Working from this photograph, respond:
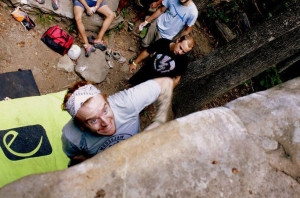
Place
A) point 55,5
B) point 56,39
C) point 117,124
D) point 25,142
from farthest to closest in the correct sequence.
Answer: point 55,5 < point 56,39 < point 25,142 < point 117,124

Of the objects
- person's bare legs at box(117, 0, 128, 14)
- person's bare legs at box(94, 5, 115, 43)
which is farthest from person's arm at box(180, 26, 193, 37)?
person's bare legs at box(117, 0, 128, 14)

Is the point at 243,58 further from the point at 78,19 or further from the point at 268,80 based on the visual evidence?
the point at 78,19

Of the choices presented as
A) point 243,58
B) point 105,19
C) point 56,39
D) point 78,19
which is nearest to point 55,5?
point 78,19

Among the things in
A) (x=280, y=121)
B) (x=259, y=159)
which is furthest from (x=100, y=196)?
(x=280, y=121)

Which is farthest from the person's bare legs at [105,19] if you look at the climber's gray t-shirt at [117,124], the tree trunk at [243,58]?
the climber's gray t-shirt at [117,124]

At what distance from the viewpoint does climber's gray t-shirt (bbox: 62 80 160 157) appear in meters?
2.06

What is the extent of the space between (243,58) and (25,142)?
11.7ft

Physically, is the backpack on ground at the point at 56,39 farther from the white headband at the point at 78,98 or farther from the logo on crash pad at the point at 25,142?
the white headband at the point at 78,98

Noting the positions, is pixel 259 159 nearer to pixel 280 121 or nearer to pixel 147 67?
pixel 280 121

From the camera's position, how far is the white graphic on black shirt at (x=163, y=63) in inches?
128

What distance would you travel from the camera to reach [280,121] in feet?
4.34

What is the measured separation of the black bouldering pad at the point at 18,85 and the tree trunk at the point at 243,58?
9.64ft

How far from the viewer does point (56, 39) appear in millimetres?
4227

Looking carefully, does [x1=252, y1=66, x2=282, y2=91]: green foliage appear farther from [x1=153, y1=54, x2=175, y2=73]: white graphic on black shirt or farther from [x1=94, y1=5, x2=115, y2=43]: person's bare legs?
[x1=94, y1=5, x2=115, y2=43]: person's bare legs
